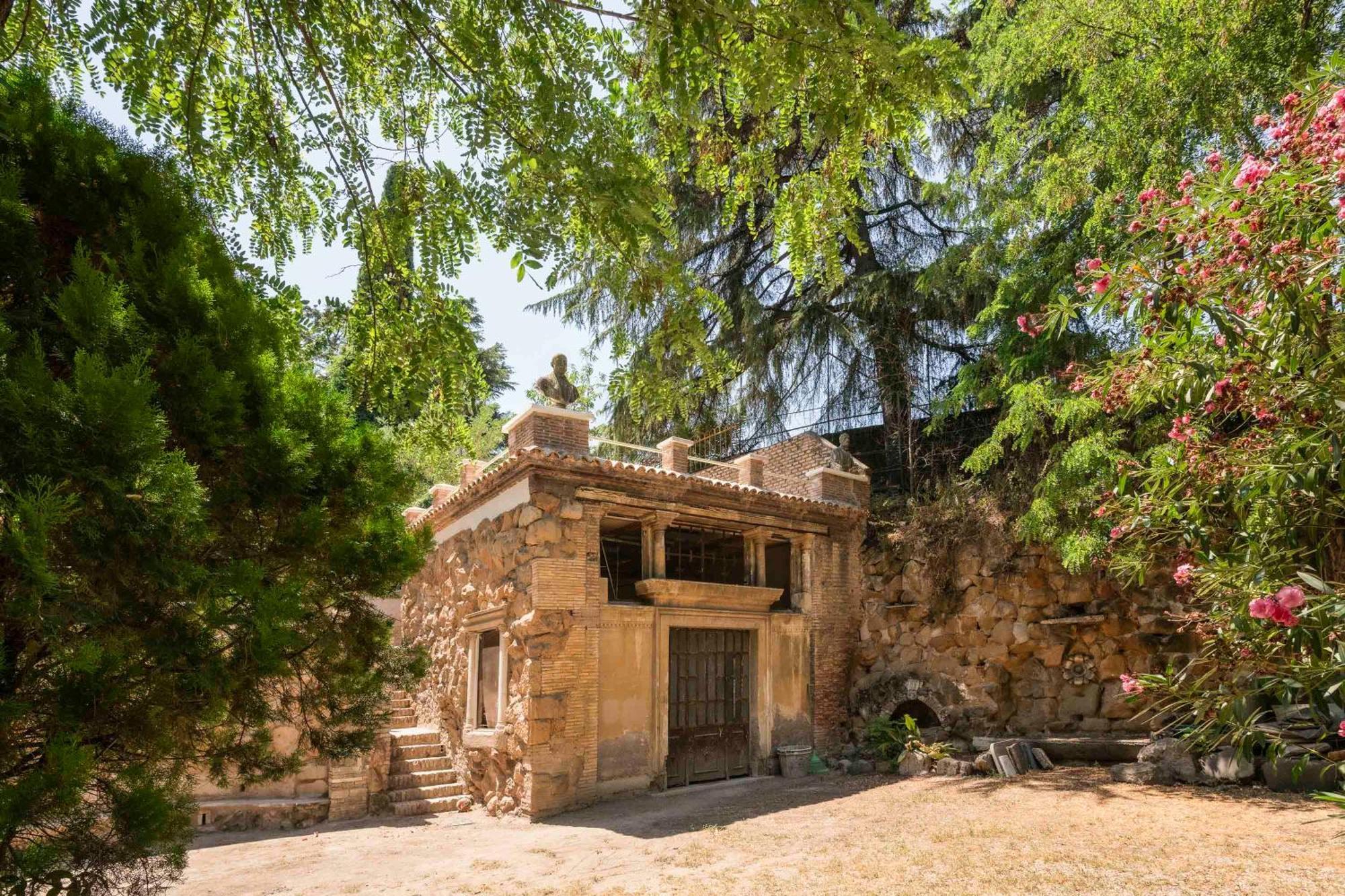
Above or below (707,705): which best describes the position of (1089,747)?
below

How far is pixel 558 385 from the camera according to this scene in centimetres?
1083

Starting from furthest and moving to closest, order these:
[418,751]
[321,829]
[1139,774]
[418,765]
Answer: [418,751]
[418,765]
[321,829]
[1139,774]

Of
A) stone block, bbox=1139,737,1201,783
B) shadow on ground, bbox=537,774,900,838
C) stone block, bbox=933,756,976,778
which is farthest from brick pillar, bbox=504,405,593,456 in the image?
stone block, bbox=1139,737,1201,783

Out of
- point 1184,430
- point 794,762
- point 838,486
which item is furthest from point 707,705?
point 1184,430

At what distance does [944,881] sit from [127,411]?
20.2 ft

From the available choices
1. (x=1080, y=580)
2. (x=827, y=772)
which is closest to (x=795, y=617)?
(x=827, y=772)

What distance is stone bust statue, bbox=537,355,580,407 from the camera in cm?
1079

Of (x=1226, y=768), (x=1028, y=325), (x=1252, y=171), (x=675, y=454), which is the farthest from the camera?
(x=675, y=454)

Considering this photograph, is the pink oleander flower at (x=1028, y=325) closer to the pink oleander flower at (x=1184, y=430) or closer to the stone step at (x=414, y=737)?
the pink oleander flower at (x=1184, y=430)

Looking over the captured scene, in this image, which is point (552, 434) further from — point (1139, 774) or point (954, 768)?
point (1139, 774)

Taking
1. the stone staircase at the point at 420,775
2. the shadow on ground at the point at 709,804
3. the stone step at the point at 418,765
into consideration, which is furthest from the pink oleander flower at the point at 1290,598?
the stone step at the point at 418,765

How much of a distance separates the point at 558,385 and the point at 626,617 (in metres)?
3.19

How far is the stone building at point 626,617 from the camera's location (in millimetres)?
9516

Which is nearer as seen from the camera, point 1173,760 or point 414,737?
point 1173,760
